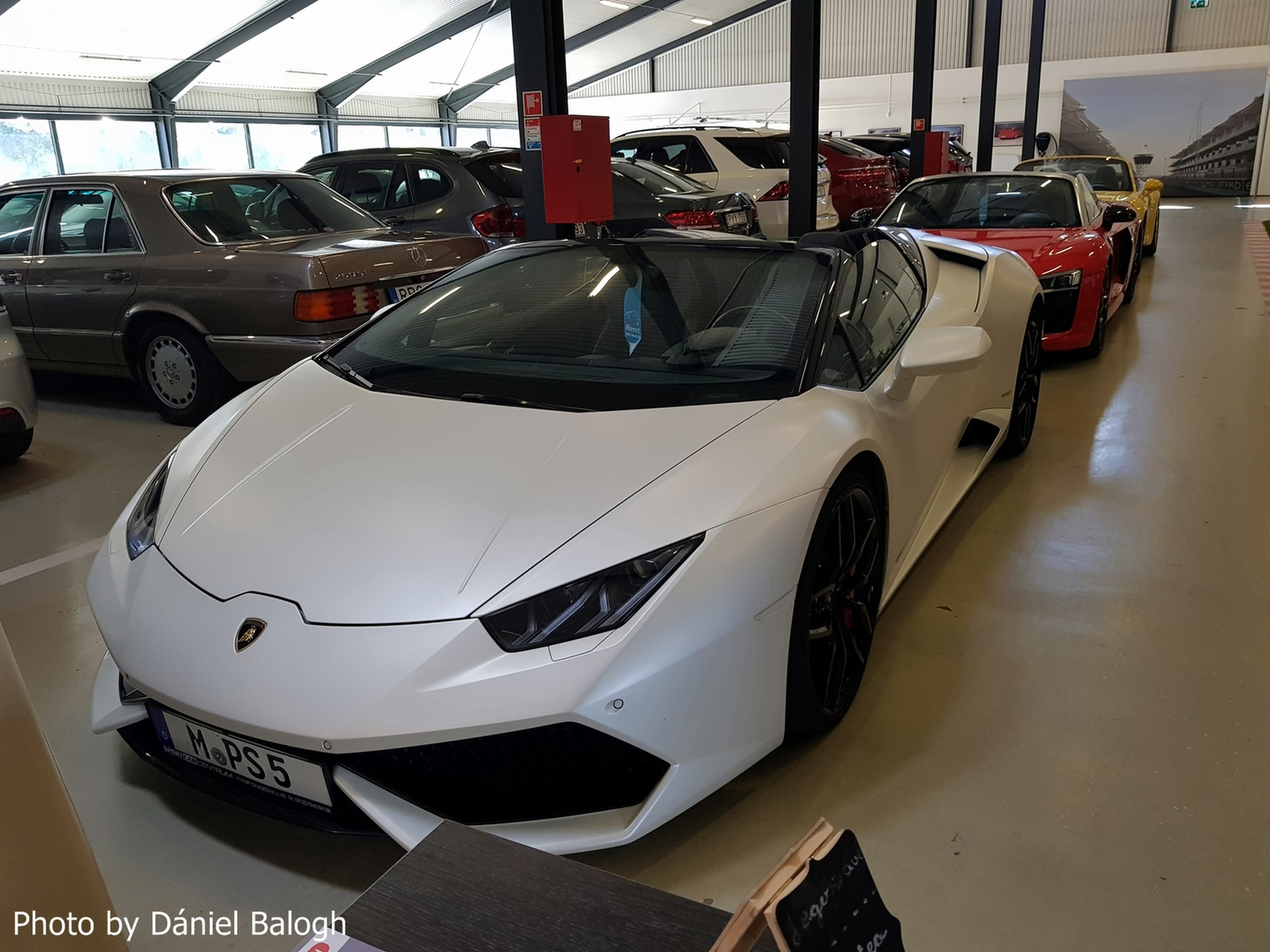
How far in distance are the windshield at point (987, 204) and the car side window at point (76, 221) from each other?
14.4ft

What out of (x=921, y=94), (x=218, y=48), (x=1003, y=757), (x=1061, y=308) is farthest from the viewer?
(x=218, y=48)

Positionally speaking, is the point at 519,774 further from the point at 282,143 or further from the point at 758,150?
the point at 282,143

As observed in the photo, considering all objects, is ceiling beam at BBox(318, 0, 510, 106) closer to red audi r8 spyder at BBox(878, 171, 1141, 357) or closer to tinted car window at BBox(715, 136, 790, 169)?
tinted car window at BBox(715, 136, 790, 169)

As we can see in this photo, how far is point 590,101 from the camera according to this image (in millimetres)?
28641

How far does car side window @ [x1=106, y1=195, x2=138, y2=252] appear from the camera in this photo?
181 inches

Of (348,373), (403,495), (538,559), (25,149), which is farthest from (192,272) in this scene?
(25,149)

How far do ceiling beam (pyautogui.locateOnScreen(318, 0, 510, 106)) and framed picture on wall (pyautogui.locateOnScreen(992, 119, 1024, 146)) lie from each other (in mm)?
11837

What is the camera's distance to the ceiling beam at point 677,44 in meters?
25.1

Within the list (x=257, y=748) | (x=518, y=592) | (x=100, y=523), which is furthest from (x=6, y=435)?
(x=518, y=592)

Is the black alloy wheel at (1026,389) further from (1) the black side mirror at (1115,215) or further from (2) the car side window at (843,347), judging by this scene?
(1) the black side mirror at (1115,215)

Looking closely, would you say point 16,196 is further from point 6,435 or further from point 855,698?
point 855,698

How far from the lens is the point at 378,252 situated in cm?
445

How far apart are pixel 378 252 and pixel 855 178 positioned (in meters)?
7.67

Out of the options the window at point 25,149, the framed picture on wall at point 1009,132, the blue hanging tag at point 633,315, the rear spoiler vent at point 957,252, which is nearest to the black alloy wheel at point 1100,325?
the rear spoiler vent at point 957,252
